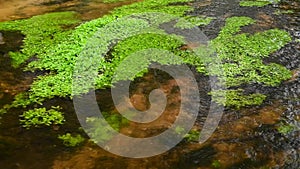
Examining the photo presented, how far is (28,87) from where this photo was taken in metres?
5.96

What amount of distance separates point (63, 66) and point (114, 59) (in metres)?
0.98

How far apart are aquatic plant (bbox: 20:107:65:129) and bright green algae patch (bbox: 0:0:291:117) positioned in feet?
0.89

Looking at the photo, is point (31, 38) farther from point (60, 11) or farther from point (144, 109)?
point (144, 109)

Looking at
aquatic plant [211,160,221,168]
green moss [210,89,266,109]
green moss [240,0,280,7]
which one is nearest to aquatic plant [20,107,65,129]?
aquatic plant [211,160,221,168]

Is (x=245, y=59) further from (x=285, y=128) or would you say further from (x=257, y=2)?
(x=257, y=2)

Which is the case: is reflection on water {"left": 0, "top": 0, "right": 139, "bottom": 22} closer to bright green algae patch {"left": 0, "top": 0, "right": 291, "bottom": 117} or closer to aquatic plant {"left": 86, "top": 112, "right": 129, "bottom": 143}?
bright green algae patch {"left": 0, "top": 0, "right": 291, "bottom": 117}

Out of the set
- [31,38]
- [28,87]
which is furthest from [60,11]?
[28,87]

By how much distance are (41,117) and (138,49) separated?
2812 millimetres

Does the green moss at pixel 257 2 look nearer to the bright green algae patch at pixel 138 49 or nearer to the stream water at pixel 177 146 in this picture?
the bright green algae patch at pixel 138 49

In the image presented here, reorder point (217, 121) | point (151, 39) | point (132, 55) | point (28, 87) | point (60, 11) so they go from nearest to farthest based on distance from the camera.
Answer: point (217, 121) < point (28, 87) < point (132, 55) < point (151, 39) < point (60, 11)

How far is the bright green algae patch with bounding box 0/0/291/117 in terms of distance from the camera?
5.87m

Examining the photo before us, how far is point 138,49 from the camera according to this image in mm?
7375

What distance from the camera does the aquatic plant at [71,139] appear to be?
4.71 metres

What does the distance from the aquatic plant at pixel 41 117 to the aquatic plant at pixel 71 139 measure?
0.33 meters
